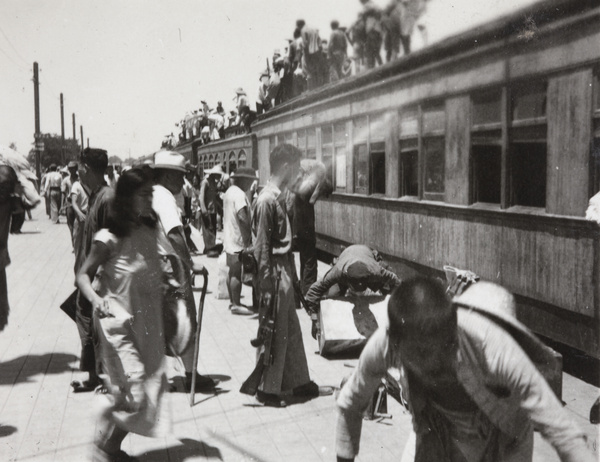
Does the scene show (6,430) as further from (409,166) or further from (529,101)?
(409,166)

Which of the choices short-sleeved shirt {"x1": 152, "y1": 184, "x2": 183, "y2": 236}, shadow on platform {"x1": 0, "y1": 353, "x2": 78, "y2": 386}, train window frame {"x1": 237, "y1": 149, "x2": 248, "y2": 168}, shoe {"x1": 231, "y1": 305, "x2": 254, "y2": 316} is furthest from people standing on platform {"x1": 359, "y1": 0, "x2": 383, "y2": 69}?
train window frame {"x1": 237, "y1": 149, "x2": 248, "y2": 168}

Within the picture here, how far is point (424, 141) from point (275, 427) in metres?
5.50

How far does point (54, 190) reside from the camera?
25203mm

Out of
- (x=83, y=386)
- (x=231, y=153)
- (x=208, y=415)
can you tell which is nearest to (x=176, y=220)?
(x=208, y=415)

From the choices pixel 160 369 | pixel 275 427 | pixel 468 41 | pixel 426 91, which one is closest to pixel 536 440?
pixel 275 427

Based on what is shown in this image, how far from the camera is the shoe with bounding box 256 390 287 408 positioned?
17.6ft

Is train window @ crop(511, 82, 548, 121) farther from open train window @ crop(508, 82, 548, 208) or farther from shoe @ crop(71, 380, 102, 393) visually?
shoe @ crop(71, 380, 102, 393)

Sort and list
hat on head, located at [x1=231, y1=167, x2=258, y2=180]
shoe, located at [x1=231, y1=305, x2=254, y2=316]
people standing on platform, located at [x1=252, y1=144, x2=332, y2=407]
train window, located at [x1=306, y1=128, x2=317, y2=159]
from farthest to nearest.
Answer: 1. train window, located at [x1=306, y1=128, x2=317, y2=159]
2. shoe, located at [x1=231, y1=305, x2=254, y2=316]
3. hat on head, located at [x1=231, y1=167, x2=258, y2=180]
4. people standing on platform, located at [x1=252, y1=144, x2=332, y2=407]

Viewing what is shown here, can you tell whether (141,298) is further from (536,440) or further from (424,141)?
(424,141)

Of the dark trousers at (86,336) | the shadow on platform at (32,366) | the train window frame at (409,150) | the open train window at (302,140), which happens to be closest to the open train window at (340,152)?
the open train window at (302,140)

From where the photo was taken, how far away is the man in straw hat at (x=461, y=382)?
84.6 inches

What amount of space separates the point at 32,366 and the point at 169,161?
2.28m

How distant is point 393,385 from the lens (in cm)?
520

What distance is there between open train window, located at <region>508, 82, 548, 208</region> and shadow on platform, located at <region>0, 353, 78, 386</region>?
4.33 metres
